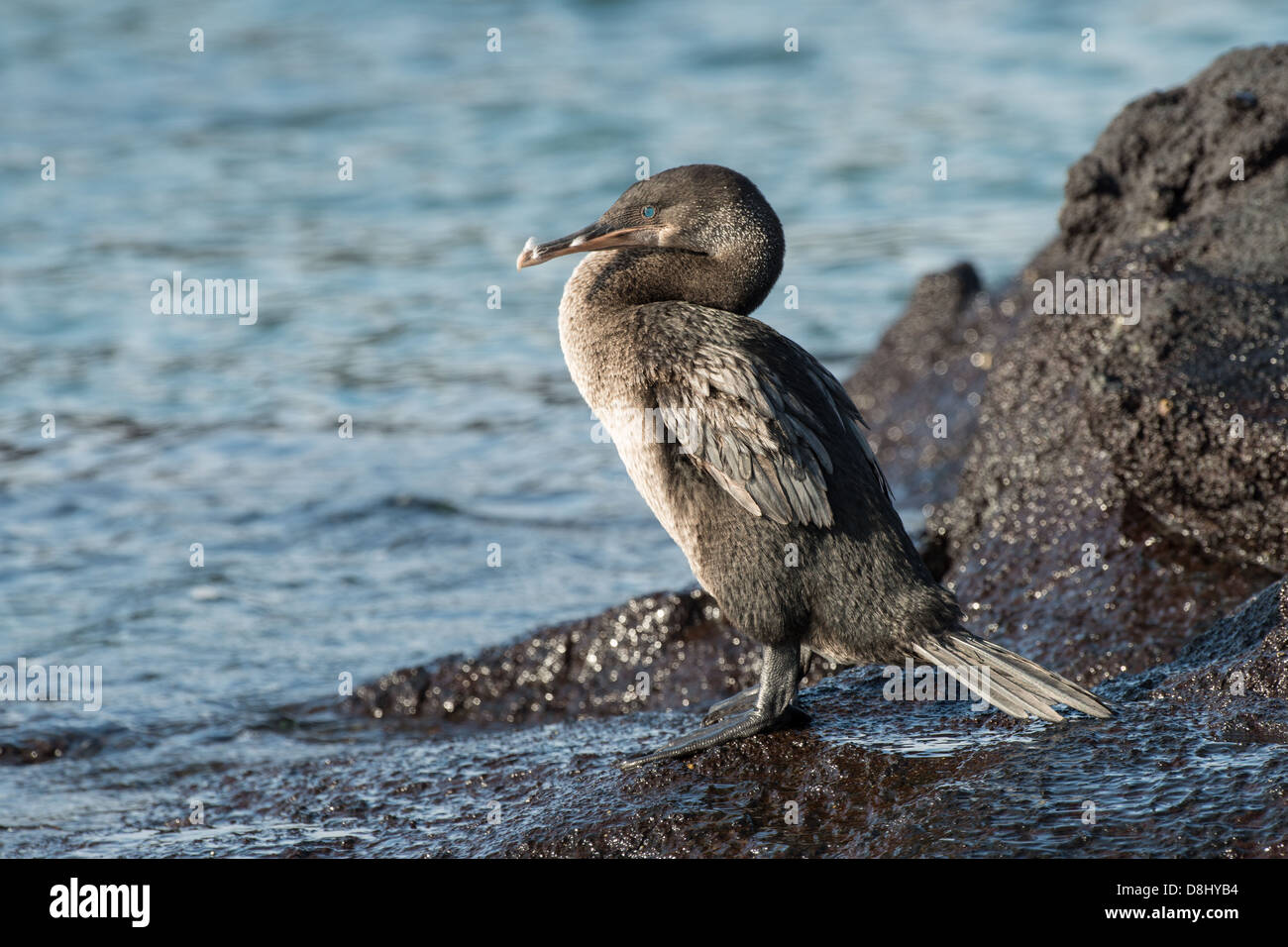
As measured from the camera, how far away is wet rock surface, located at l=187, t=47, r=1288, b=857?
135 inches

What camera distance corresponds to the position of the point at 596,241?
444 cm

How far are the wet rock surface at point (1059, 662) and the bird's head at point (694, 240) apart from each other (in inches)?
52.2

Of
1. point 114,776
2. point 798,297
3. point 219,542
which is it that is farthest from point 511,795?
point 798,297

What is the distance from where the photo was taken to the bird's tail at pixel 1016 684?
374 cm

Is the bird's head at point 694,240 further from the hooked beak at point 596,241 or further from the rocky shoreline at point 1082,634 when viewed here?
the rocky shoreline at point 1082,634

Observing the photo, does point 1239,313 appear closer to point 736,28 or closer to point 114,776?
point 114,776

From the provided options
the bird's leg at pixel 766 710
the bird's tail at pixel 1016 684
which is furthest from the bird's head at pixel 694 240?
the bird's tail at pixel 1016 684

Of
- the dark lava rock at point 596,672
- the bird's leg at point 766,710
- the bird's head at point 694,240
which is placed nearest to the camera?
the bird's leg at point 766,710

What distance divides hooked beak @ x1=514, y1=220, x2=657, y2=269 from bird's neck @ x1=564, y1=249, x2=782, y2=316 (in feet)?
0.17

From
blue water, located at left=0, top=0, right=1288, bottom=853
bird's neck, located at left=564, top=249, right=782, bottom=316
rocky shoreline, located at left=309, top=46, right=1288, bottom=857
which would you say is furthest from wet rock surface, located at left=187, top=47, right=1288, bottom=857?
bird's neck, located at left=564, top=249, right=782, bottom=316

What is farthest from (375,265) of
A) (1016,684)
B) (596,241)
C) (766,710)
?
(1016,684)

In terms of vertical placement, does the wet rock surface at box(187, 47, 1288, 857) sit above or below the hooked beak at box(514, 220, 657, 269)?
below

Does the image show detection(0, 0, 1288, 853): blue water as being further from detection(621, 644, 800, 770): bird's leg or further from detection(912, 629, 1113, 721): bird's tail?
detection(912, 629, 1113, 721): bird's tail

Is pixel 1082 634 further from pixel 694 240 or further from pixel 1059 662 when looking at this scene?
pixel 694 240
